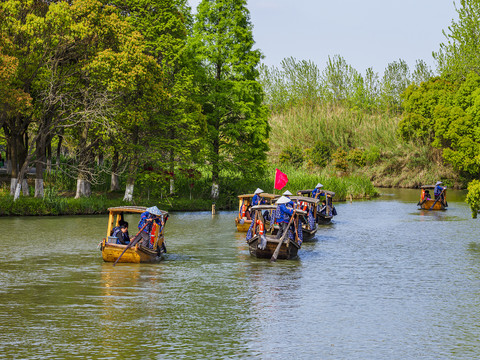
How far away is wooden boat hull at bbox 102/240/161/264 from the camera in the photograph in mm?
27656

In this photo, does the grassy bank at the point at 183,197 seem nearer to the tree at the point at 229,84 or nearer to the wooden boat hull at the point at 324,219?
the tree at the point at 229,84

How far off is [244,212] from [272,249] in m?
12.3

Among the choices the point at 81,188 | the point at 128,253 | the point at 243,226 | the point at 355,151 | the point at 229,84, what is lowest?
the point at 128,253

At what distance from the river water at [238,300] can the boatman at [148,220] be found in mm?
1546

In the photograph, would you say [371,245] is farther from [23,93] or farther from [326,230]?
[23,93]

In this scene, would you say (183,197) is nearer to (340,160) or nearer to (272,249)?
(272,249)

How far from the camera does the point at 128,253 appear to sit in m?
27.9

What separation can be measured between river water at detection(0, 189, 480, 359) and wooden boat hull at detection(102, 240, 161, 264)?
0.51 m

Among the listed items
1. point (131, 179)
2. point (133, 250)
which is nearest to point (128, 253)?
point (133, 250)

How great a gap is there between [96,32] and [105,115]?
6.00 metres

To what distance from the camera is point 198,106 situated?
5538 cm

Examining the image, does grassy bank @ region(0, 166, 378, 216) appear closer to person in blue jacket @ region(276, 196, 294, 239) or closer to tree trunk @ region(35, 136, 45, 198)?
tree trunk @ region(35, 136, 45, 198)

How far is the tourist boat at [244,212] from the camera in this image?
40.4 m

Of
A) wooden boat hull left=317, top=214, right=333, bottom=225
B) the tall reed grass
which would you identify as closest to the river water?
wooden boat hull left=317, top=214, right=333, bottom=225
